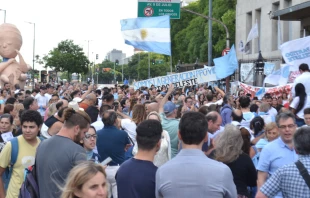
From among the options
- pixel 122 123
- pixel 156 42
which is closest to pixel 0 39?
pixel 156 42

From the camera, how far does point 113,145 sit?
25.8 feet

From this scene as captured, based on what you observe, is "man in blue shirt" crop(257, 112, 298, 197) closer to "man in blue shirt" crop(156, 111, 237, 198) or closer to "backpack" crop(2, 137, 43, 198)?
"man in blue shirt" crop(156, 111, 237, 198)

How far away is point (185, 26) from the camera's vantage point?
76.9 meters

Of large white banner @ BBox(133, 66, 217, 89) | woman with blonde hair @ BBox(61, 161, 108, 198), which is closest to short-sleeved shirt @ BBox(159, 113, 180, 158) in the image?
woman with blonde hair @ BBox(61, 161, 108, 198)

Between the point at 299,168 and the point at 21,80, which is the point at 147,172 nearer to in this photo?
the point at 299,168

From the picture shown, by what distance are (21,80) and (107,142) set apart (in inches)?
961

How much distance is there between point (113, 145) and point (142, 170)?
290 centimetres

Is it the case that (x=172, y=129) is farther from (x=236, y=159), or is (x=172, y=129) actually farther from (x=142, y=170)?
(x=142, y=170)

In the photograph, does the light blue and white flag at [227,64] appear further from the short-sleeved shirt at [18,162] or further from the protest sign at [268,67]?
the short-sleeved shirt at [18,162]

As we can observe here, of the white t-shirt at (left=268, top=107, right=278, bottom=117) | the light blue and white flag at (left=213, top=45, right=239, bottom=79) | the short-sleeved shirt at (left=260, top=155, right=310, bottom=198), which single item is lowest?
the short-sleeved shirt at (left=260, top=155, right=310, bottom=198)

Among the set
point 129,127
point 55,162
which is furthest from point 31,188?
point 129,127

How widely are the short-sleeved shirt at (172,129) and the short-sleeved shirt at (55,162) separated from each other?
3126 mm

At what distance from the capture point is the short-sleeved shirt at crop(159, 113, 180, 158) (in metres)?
8.40

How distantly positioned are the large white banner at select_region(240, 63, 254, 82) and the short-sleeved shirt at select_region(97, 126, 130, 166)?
21832 mm
